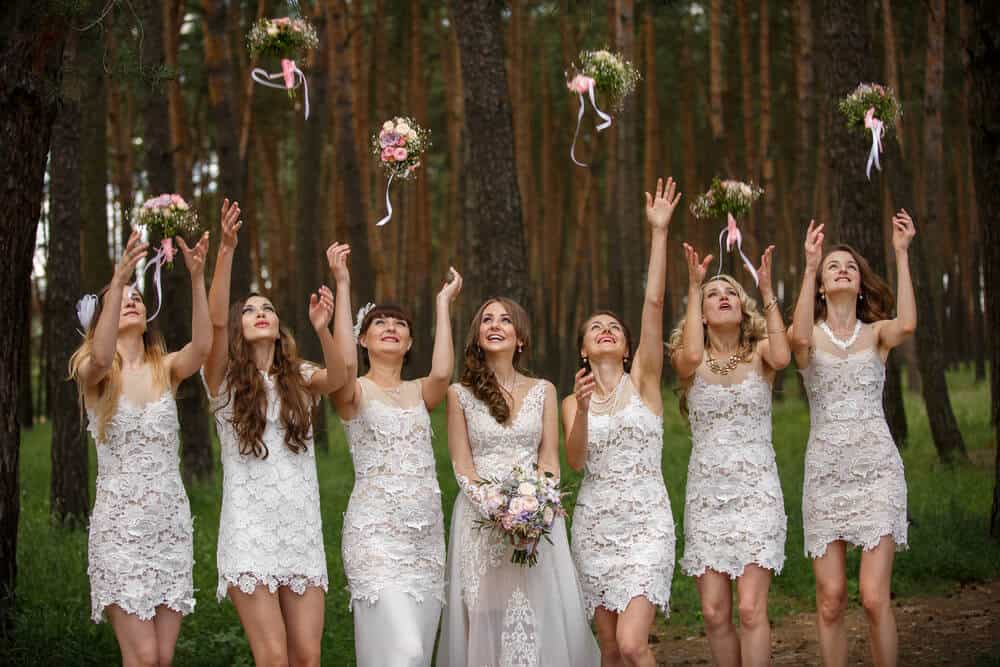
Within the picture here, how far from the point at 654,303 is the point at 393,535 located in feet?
6.11

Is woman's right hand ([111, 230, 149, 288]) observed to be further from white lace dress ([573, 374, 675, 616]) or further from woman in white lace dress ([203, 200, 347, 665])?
white lace dress ([573, 374, 675, 616])

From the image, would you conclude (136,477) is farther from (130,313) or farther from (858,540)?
(858,540)

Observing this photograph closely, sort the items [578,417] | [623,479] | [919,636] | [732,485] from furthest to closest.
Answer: [919,636] → [732,485] → [623,479] → [578,417]

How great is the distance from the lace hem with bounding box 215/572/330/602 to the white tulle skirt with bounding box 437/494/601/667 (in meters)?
0.84

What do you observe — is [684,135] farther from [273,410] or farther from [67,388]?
[273,410]

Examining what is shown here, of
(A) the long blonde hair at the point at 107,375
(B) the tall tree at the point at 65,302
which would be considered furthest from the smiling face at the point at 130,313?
(B) the tall tree at the point at 65,302

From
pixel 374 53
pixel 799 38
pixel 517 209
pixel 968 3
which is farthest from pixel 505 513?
pixel 374 53

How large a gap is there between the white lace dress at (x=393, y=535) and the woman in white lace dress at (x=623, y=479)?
2.61ft

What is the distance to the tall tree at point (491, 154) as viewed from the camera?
10.3 meters

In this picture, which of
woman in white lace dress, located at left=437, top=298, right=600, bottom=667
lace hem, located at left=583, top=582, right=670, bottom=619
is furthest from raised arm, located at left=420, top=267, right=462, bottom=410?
lace hem, located at left=583, top=582, right=670, bottom=619

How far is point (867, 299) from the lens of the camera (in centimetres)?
724

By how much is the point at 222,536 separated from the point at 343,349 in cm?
111

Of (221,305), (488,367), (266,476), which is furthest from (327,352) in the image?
(488,367)

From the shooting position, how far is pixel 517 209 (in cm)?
1034
